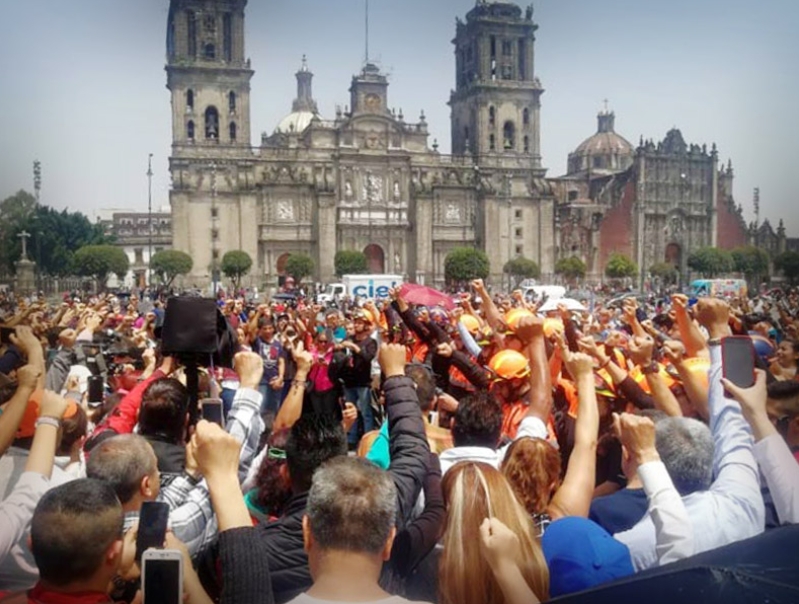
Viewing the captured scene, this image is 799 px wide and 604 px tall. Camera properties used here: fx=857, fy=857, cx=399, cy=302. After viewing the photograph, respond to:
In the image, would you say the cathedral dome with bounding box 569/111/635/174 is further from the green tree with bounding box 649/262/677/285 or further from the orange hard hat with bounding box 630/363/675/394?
the orange hard hat with bounding box 630/363/675/394

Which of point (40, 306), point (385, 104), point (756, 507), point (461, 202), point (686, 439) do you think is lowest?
point (756, 507)

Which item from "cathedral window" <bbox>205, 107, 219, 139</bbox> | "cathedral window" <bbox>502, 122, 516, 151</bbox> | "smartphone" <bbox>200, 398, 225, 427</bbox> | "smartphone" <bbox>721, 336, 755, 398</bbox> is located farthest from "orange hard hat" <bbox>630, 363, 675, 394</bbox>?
"cathedral window" <bbox>502, 122, 516, 151</bbox>

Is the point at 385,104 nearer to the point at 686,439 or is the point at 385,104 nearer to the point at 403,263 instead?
the point at 403,263

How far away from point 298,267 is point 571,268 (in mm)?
19689

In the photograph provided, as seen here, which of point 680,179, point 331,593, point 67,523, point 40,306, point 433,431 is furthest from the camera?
point 680,179

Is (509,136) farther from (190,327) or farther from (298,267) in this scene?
(190,327)

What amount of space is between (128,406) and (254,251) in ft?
186

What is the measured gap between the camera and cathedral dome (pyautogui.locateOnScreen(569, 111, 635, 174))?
81.8m

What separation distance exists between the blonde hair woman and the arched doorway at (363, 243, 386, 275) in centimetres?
6218

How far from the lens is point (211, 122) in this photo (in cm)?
5928

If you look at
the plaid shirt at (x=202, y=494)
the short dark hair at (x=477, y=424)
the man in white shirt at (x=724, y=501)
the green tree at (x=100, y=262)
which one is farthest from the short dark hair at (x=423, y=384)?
the green tree at (x=100, y=262)

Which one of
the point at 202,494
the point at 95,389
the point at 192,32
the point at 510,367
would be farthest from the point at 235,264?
the point at 202,494

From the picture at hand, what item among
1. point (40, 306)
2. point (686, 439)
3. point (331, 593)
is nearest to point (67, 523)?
point (331, 593)

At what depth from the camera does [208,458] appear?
267 cm
